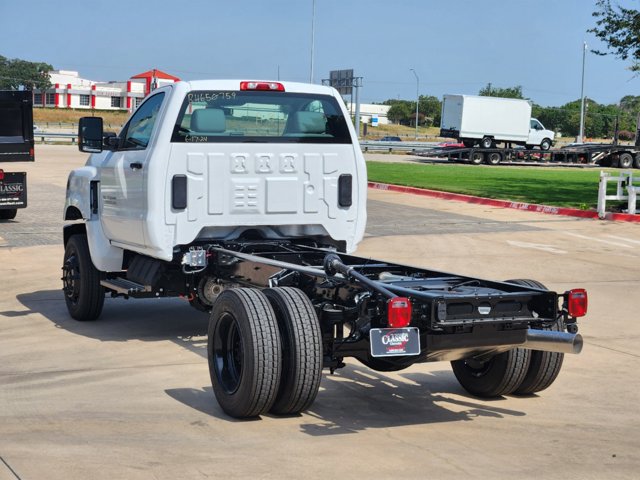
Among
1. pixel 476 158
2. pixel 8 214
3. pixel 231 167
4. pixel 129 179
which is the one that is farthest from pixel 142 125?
pixel 476 158

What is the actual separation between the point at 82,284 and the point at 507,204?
53.3 ft

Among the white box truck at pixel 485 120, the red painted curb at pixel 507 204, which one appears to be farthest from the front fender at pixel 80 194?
the white box truck at pixel 485 120

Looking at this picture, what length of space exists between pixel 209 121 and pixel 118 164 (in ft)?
3.77

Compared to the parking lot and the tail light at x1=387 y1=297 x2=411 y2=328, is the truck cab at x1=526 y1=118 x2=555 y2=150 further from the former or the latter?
the tail light at x1=387 y1=297 x2=411 y2=328

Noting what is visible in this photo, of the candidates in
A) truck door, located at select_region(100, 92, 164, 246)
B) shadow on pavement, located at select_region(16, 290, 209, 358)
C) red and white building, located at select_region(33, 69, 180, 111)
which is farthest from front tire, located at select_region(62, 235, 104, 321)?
red and white building, located at select_region(33, 69, 180, 111)

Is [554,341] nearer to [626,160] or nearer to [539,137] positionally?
[626,160]

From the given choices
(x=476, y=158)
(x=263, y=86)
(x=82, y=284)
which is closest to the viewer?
(x=263, y=86)

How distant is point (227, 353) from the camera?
274 inches

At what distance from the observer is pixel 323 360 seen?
6566mm

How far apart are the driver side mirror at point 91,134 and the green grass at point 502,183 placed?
16.0 metres

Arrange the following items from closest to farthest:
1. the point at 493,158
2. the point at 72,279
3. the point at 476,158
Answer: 1. the point at 72,279
2. the point at 476,158
3. the point at 493,158

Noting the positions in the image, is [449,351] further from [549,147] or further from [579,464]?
[549,147]

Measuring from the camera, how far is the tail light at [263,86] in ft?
29.7

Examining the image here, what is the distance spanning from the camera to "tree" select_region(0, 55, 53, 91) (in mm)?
163000
